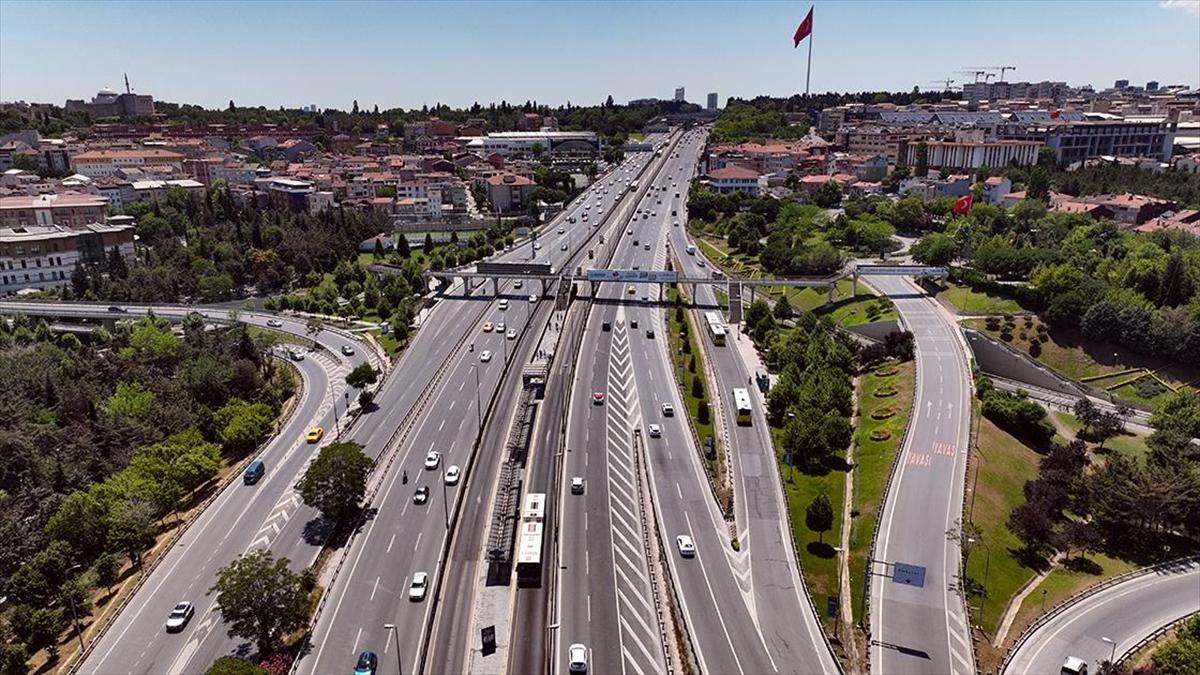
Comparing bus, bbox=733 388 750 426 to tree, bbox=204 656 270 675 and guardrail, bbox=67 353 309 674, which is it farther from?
tree, bbox=204 656 270 675

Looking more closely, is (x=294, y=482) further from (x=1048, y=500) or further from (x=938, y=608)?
(x=1048, y=500)

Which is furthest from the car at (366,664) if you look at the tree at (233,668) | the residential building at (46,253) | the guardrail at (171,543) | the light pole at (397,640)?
the residential building at (46,253)

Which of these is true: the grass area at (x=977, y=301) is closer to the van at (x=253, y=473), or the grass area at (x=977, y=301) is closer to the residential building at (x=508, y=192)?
the van at (x=253, y=473)

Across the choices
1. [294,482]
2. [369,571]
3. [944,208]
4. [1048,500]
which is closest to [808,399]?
[1048,500]

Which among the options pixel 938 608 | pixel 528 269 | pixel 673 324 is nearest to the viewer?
pixel 938 608

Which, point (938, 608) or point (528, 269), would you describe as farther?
point (528, 269)

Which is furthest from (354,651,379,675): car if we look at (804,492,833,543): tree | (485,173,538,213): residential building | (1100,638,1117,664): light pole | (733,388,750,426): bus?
(485,173,538,213): residential building

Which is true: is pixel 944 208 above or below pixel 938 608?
above

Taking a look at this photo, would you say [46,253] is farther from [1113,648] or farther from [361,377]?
[1113,648]
